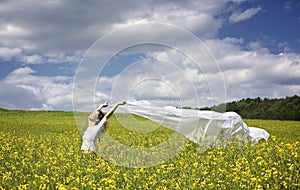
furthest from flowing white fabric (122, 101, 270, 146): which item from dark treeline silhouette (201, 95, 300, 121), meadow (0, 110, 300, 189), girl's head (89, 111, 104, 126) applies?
dark treeline silhouette (201, 95, 300, 121)

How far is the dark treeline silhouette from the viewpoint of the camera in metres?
49.9

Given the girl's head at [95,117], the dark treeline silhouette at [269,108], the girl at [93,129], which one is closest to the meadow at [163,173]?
the girl at [93,129]

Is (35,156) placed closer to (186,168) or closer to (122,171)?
(122,171)

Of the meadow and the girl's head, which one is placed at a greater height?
the girl's head

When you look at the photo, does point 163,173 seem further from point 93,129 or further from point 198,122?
point 198,122

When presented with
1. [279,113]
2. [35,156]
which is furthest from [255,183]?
[279,113]

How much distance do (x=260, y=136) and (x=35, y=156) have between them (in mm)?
8792

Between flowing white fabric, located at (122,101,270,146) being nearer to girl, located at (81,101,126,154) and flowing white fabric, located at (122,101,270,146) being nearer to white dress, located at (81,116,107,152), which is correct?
→ girl, located at (81,101,126,154)

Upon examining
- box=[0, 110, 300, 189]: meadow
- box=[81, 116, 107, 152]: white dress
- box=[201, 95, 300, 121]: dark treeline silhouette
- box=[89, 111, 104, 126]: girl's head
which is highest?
box=[201, 95, 300, 121]: dark treeline silhouette

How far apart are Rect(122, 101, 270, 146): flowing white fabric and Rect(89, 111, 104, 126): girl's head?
2.93 ft

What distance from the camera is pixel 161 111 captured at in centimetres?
1403

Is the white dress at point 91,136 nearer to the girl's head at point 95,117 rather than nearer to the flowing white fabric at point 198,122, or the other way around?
the girl's head at point 95,117

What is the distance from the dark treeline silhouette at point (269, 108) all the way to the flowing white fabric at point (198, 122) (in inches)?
1373

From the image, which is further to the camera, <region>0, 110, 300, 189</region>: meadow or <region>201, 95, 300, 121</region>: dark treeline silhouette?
<region>201, 95, 300, 121</region>: dark treeline silhouette
